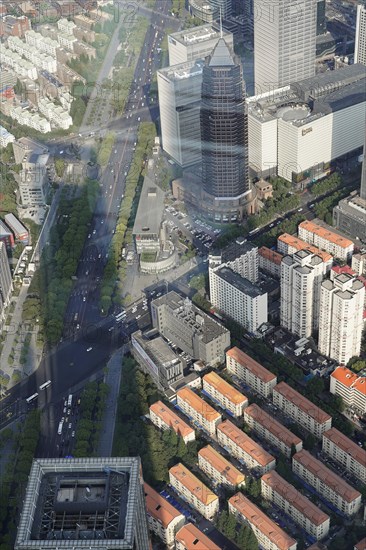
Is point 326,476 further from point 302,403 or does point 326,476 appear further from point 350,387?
point 350,387

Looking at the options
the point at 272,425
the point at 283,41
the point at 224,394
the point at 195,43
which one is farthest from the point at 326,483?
the point at 195,43

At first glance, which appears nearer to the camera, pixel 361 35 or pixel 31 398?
pixel 31 398

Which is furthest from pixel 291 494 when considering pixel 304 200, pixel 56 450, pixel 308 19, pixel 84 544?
pixel 308 19

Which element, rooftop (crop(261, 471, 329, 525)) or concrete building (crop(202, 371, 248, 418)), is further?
concrete building (crop(202, 371, 248, 418))

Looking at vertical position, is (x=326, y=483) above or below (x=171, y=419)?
below

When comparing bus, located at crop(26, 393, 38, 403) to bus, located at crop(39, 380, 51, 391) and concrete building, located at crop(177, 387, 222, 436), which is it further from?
concrete building, located at crop(177, 387, 222, 436)

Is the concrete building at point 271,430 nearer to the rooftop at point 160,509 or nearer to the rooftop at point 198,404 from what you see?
the rooftop at point 198,404

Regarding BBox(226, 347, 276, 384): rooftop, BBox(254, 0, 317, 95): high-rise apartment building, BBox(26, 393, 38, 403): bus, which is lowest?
BBox(26, 393, 38, 403): bus

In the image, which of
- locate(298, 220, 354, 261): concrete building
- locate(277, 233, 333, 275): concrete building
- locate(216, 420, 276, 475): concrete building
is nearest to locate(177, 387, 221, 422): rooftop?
locate(216, 420, 276, 475): concrete building

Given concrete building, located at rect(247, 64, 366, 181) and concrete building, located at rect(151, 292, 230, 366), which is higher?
concrete building, located at rect(247, 64, 366, 181)
